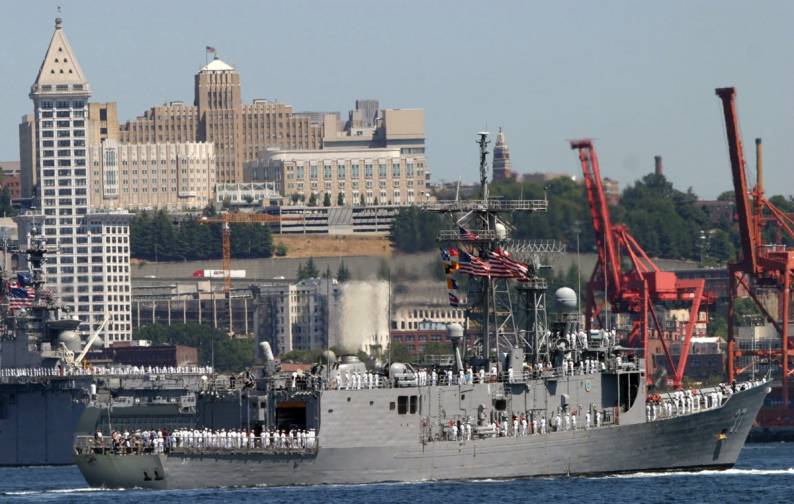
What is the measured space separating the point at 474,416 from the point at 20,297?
4360cm

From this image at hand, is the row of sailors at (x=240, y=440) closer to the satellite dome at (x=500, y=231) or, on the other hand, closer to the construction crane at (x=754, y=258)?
the satellite dome at (x=500, y=231)

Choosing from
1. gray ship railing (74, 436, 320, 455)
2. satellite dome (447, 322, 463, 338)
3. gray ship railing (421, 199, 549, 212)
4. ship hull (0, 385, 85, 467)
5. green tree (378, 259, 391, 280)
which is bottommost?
ship hull (0, 385, 85, 467)

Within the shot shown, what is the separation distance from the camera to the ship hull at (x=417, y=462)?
253ft

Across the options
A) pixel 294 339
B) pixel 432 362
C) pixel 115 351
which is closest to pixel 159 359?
pixel 115 351

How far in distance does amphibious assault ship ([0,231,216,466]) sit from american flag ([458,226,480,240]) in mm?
28775

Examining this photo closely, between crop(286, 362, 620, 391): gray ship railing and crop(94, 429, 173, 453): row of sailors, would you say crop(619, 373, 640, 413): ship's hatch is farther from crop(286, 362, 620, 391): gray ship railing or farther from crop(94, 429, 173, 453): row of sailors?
crop(94, 429, 173, 453): row of sailors

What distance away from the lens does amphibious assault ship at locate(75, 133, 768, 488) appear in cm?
7738

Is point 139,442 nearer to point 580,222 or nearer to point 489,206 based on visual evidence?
point 489,206

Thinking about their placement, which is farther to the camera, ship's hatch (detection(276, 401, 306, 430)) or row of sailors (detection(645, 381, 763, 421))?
row of sailors (detection(645, 381, 763, 421))

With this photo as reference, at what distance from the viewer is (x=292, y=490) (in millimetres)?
76438

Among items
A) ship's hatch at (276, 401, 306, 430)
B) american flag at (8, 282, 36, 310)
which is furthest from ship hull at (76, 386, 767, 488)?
american flag at (8, 282, 36, 310)

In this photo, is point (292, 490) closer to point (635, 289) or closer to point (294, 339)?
point (635, 289)

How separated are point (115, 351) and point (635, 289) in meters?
48.0

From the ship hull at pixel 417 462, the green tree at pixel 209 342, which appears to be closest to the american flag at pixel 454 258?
the ship hull at pixel 417 462
